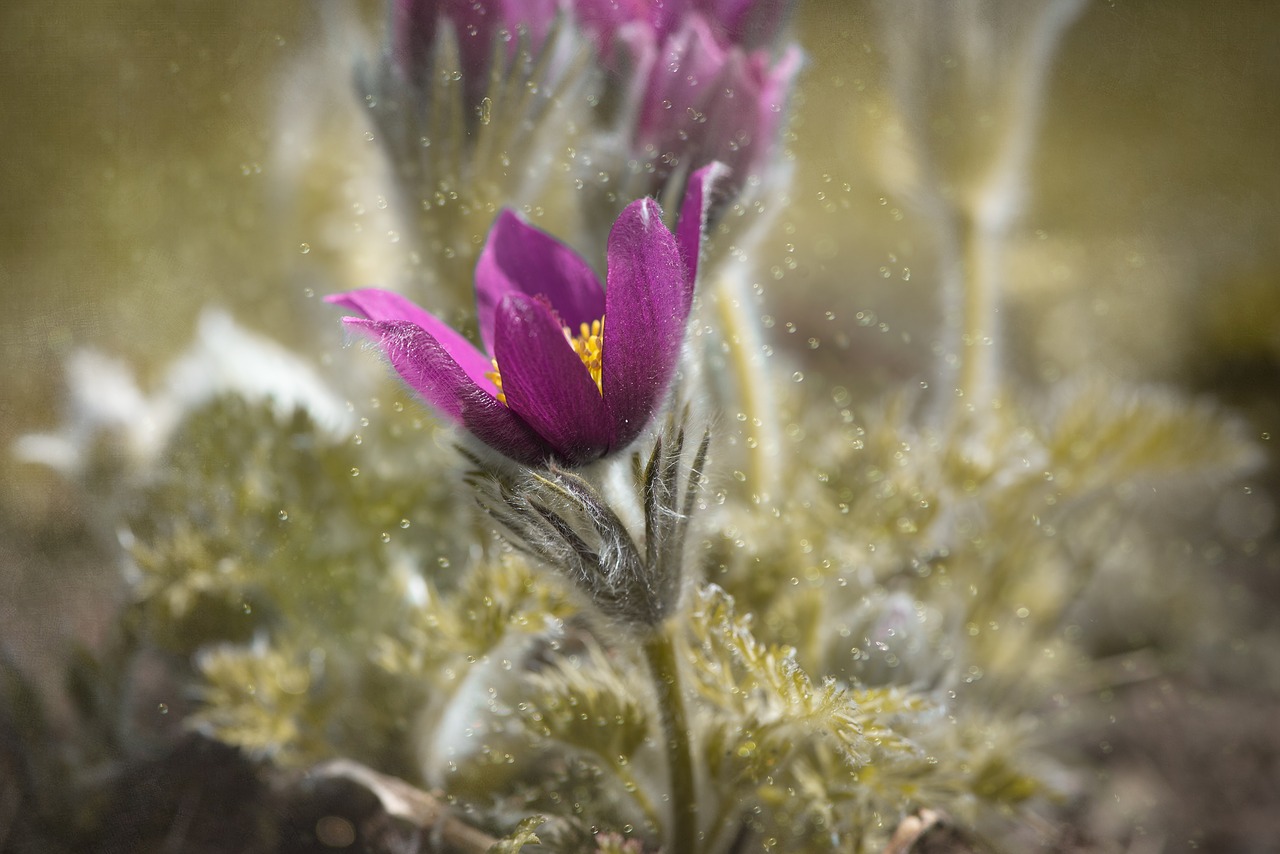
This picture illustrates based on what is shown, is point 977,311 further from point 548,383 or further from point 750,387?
point 548,383

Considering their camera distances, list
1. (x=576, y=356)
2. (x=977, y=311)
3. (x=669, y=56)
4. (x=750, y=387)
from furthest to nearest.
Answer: (x=977, y=311) → (x=750, y=387) → (x=669, y=56) → (x=576, y=356)

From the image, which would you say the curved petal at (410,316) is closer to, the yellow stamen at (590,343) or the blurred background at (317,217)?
the yellow stamen at (590,343)

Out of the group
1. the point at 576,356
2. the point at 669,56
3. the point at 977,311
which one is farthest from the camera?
the point at 977,311

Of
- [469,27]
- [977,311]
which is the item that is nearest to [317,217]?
[469,27]

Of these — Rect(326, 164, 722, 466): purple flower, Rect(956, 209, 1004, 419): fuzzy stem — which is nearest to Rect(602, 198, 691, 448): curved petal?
Rect(326, 164, 722, 466): purple flower

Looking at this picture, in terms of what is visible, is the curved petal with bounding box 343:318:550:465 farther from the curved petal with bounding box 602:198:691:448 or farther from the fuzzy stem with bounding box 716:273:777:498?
the fuzzy stem with bounding box 716:273:777:498

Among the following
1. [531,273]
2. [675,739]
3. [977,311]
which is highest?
[977,311]

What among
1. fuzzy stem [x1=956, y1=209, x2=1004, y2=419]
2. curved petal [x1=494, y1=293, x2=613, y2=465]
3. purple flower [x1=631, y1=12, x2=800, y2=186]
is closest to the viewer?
curved petal [x1=494, y1=293, x2=613, y2=465]

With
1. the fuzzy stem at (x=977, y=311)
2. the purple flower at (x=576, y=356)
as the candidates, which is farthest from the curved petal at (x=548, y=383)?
the fuzzy stem at (x=977, y=311)
